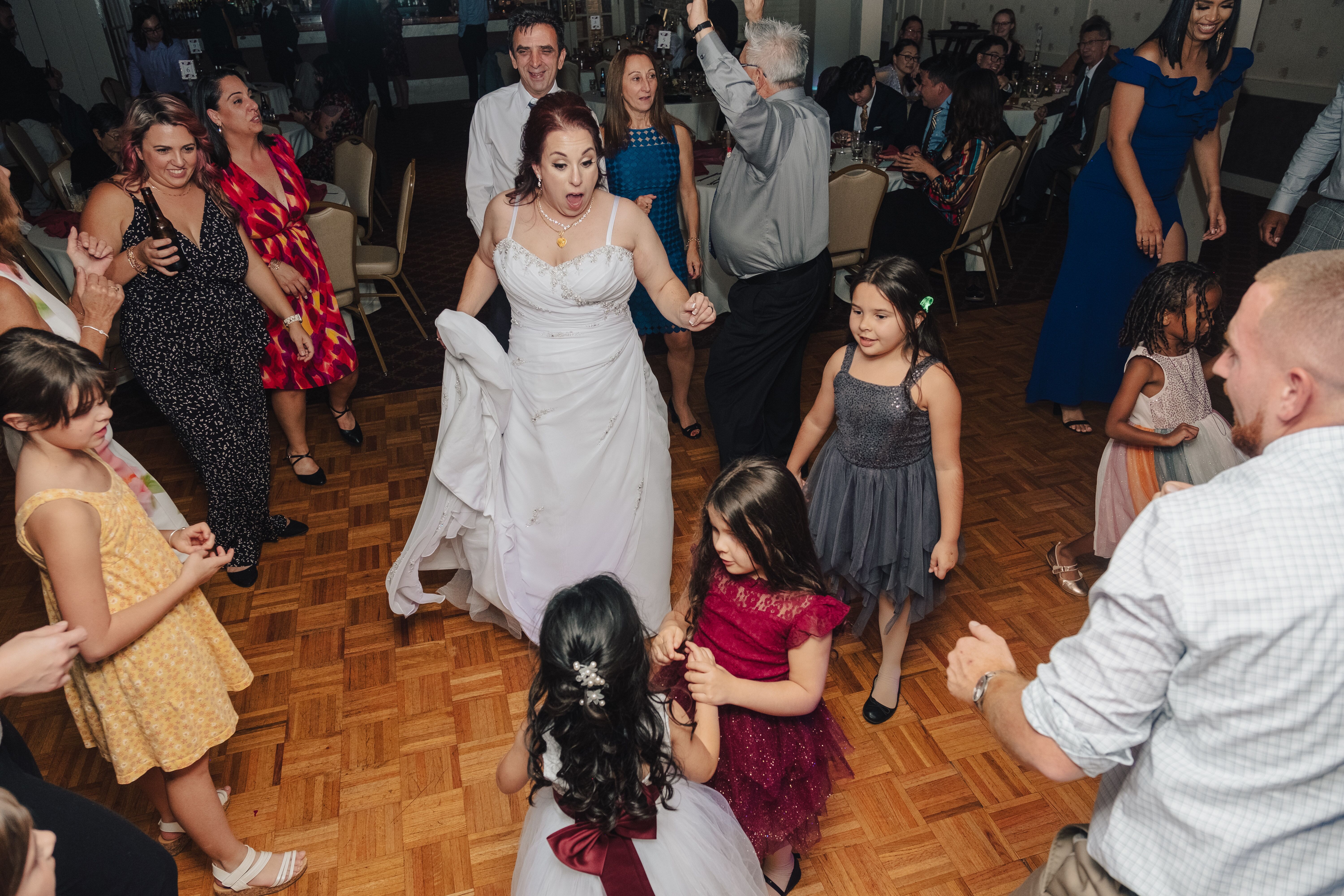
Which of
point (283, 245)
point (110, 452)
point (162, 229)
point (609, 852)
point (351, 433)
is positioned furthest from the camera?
point (351, 433)

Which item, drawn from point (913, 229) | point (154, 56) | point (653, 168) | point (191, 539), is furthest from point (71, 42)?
point (191, 539)

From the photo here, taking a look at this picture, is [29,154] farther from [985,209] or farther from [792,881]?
[792,881]

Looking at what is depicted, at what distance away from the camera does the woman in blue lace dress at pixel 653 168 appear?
3.34 meters

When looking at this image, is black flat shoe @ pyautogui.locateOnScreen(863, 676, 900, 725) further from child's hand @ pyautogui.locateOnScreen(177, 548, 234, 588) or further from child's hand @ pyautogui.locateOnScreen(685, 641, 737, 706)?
child's hand @ pyautogui.locateOnScreen(177, 548, 234, 588)

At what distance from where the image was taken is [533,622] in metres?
2.66

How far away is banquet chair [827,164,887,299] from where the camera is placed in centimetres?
428

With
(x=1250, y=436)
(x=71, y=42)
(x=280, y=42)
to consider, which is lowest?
(x=1250, y=436)

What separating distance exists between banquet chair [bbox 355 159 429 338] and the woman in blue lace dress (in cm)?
133

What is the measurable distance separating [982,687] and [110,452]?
2112mm

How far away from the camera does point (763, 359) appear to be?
3.15 meters

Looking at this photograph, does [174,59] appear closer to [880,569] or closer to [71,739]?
[71,739]

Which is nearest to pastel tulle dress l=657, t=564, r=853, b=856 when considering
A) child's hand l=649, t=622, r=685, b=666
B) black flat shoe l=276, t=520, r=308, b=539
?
child's hand l=649, t=622, r=685, b=666

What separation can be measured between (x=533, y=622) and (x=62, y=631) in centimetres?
143

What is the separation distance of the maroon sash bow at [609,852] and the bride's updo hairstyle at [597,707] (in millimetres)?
22
